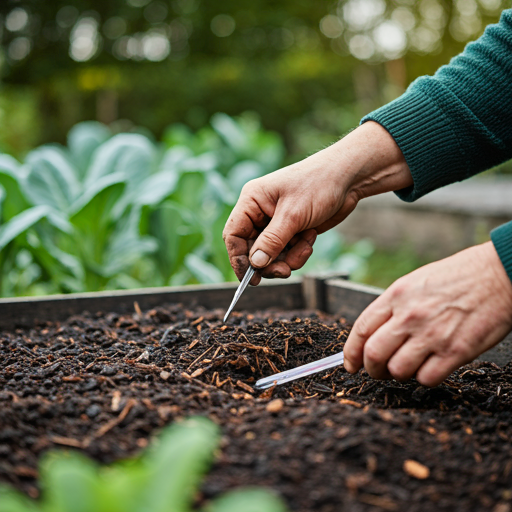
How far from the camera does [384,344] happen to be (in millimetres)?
1069

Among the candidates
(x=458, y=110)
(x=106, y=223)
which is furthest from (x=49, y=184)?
(x=458, y=110)

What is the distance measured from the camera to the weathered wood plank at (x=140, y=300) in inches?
72.1

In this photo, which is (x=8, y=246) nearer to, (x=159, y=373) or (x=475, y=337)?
(x=159, y=373)

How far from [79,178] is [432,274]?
3.15 metres

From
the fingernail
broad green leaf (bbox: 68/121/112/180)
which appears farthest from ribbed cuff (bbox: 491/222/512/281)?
broad green leaf (bbox: 68/121/112/180)

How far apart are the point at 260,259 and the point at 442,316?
60 centimetres

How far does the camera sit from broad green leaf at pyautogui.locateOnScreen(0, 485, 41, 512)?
54 centimetres

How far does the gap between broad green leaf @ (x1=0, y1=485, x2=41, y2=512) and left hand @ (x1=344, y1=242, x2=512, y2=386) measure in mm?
692

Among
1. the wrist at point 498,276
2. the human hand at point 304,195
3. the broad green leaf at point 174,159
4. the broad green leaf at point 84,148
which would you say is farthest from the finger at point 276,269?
the broad green leaf at point 84,148

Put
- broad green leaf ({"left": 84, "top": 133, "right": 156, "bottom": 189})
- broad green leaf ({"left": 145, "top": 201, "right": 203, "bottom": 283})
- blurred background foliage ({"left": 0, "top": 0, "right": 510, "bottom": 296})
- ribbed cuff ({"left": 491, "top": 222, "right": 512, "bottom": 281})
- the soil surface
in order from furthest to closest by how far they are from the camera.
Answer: blurred background foliage ({"left": 0, "top": 0, "right": 510, "bottom": 296}), broad green leaf ({"left": 84, "top": 133, "right": 156, "bottom": 189}), broad green leaf ({"left": 145, "top": 201, "right": 203, "bottom": 283}), ribbed cuff ({"left": 491, "top": 222, "right": 512, "bottom": 281}), the soil surface

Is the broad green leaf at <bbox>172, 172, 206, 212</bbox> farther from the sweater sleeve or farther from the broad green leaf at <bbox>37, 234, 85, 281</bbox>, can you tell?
the sweater sleeve

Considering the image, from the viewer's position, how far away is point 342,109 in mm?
9703

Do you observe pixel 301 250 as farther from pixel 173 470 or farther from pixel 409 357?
pixel 173 470

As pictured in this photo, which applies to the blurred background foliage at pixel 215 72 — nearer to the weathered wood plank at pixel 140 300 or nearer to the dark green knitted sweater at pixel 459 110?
the weathered wood plank at pixel 140 300
